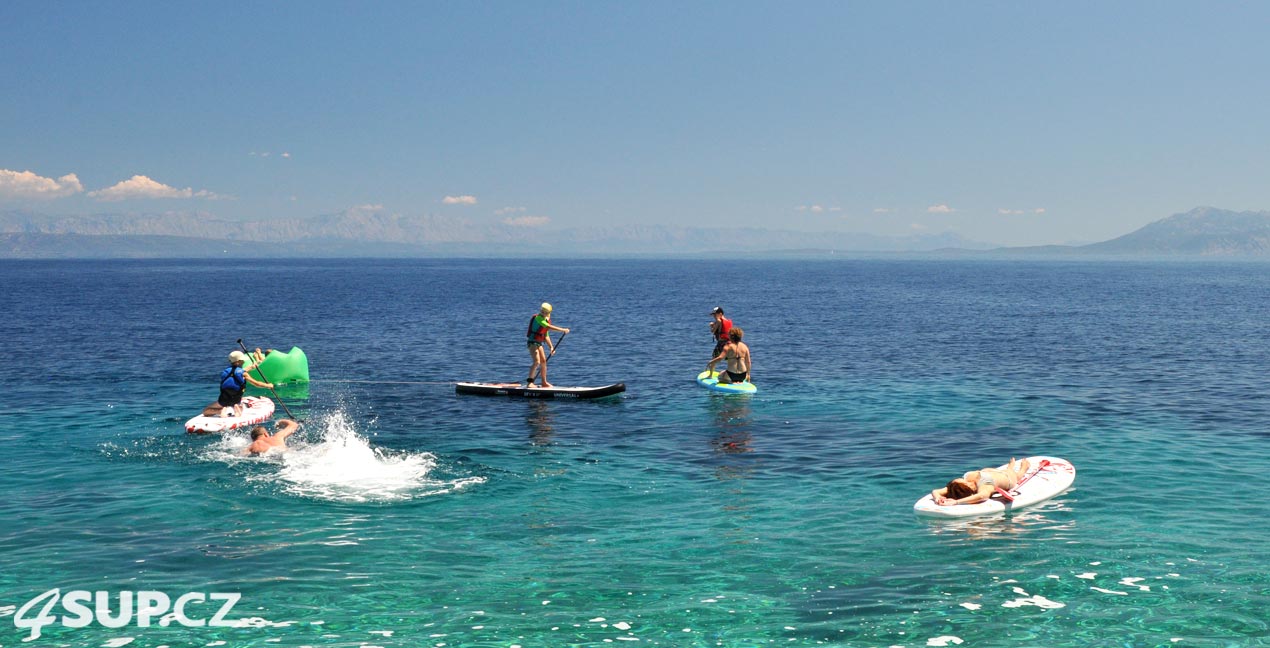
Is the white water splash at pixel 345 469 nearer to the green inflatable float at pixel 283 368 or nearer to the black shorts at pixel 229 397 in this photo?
the black shorts at pixel 229 397

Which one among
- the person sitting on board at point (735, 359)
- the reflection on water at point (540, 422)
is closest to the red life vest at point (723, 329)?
the person sitting on board at point (735, 359)

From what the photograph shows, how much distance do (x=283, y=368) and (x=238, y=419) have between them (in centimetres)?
924

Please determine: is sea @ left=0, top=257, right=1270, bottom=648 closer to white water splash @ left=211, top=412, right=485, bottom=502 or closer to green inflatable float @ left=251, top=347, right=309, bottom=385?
white water splash @ left=211, top=412, right=485, bottom=502

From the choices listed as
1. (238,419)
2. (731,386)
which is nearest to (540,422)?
(731,386)

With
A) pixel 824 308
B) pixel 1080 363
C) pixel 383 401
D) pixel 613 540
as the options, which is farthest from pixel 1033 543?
pixel 824 308

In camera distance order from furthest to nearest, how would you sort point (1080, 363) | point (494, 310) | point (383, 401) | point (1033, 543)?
point (494, 310) → point (1080, 363) → point (383, 401) → point (1033, 543)

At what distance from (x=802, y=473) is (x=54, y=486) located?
590 inches

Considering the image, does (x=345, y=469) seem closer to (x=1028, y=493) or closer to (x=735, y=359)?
(x=1028, y=493)

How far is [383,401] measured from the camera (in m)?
29.3

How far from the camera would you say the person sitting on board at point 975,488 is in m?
15.5

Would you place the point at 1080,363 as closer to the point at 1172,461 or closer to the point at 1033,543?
the point at 1172,461

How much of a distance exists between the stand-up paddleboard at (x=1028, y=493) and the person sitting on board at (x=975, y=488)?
0.09 metres

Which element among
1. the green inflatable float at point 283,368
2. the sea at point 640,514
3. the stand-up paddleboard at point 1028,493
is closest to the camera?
the sea at point 640,514

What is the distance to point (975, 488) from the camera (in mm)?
15727
